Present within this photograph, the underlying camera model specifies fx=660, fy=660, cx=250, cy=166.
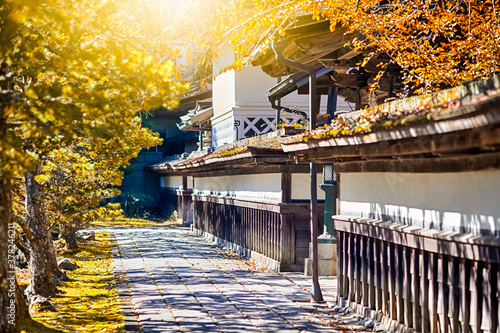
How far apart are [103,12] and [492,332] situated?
6833 mm

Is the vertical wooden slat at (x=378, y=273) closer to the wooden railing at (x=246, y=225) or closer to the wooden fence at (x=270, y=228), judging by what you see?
the wooden fence at (x=270, y=228)

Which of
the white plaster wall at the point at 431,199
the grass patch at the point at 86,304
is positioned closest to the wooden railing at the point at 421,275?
the white plaster wall at the point at 431,199

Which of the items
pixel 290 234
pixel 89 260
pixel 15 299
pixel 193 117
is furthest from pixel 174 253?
pixel 193 117

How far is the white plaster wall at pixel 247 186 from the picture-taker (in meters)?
19.0

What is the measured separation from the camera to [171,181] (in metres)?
46.1

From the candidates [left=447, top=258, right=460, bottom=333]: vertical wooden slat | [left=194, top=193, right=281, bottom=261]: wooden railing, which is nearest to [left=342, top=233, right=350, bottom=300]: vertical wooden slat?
[left=447, top=258, right=460, bottom=333]: vertical wooden slat

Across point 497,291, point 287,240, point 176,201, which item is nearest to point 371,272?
point 497,291

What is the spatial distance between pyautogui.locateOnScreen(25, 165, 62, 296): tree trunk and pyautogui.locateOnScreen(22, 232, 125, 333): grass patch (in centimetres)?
43

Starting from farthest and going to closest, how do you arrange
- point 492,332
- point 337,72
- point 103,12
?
point 337,72, point 103,12, point 492,332

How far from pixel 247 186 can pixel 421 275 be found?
1369 cm

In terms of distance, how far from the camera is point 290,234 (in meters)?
18.1

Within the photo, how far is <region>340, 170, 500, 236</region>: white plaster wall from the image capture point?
291 inches

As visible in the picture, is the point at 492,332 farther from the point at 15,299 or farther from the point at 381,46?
the point at 381,46

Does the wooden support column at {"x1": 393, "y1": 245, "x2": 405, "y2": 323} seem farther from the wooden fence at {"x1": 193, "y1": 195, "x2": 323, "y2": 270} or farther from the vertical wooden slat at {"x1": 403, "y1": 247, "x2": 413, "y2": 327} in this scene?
the wooden fence at {"x1": 193, "y1": 195, "x2": 323, "y2": 270}
